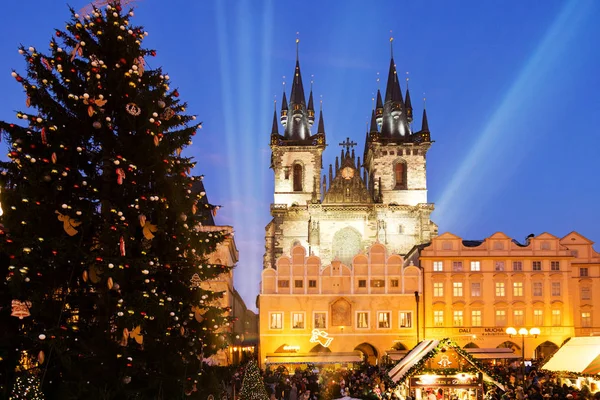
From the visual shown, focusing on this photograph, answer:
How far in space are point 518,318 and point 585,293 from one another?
7.02 metres

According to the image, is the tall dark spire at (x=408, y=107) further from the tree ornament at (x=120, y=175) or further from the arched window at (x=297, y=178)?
the tree ornament at (x=120, y=175)

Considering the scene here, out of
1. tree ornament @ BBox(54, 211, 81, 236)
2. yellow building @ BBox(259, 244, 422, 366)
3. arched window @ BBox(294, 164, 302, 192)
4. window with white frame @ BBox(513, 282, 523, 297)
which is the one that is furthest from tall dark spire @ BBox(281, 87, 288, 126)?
tree ornament @ BBox(54, 211, 81, 236)

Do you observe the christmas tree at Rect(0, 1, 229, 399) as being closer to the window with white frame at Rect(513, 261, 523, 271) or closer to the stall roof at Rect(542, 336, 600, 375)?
the stall roof at Rect(542, 336, 600, 375)

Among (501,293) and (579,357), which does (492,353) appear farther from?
(579,357)

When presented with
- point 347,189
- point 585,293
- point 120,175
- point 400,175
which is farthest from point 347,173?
point 120,175

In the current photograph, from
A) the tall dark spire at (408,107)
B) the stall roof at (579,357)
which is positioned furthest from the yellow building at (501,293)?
the tall dark spire at (408,107)

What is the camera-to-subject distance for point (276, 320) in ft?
161

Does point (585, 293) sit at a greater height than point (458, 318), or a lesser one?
greater

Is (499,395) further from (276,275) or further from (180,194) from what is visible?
(276,275)

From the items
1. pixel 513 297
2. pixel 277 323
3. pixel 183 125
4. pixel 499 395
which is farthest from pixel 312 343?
pixel 183 125

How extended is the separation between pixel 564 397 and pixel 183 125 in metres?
12.7

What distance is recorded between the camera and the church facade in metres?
49.2

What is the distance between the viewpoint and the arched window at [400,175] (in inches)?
2940

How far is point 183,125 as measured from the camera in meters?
16.0
